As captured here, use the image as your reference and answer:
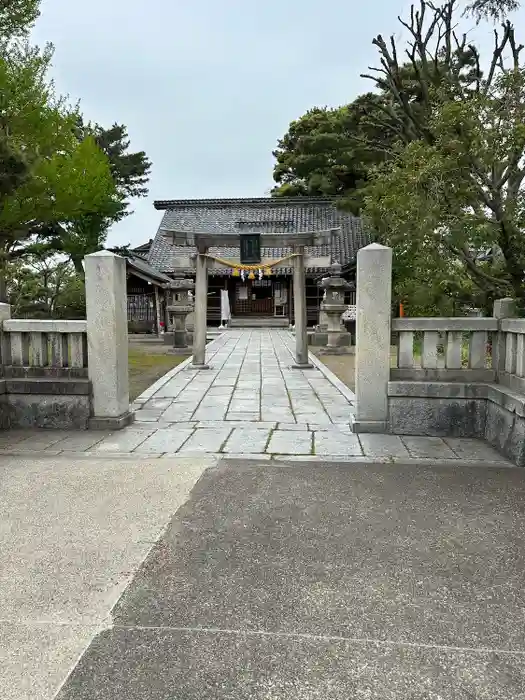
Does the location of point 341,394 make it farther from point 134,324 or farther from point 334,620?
point 134,324

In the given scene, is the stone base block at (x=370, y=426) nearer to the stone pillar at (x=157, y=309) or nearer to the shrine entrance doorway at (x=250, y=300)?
the stone pillar at (x=157, y=309)

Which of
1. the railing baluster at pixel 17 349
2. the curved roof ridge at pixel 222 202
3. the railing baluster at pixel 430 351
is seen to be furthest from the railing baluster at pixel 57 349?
the curved roof ridge at pixel 222 202

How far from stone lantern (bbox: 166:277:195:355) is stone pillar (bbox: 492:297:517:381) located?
940 cm

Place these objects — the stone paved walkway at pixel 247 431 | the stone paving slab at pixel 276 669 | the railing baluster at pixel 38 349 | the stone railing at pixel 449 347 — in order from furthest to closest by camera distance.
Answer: the railing baluster at pixel 38 349 < the stone railing at pixel 449 347 < the stone paved walkway at pixel 247 431 < the stone paving slab at pixel 276 669

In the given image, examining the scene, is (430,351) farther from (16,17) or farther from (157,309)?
(157,309)

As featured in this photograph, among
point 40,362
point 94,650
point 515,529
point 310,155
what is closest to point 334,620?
point 94,650

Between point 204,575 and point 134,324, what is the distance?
70.2ft

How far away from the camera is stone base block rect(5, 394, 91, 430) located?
522 cm

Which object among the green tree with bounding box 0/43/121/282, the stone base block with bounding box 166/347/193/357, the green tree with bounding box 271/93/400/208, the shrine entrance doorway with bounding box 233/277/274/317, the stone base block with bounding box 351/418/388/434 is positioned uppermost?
the green tree with bounding box 271/93/400/208

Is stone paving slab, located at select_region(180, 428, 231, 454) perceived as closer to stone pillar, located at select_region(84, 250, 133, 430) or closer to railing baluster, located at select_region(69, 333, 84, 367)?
stone pillar, located at select_region(84, 250, 133, 430)

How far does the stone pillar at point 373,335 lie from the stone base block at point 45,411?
2797 mm

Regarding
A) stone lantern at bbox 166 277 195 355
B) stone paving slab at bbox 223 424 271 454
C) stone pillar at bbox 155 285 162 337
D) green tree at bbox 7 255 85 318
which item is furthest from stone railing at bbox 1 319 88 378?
stone pillar at bbox 155 285 162 337

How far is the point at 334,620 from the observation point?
2.06m

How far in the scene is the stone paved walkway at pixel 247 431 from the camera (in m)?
4.46
